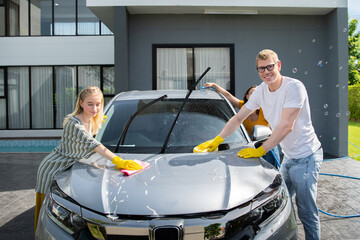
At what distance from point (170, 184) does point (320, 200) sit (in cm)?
333

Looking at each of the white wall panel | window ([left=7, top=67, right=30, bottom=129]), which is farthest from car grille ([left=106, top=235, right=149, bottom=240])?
window ([left=7, top=67, right=30, bottom=129])

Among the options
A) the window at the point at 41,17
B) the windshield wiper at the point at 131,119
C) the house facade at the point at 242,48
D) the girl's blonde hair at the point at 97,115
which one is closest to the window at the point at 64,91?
the window at the point at 41,17

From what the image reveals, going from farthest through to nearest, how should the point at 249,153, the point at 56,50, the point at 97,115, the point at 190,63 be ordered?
the point at 56,50 → the point at 190,63 → the point at 97,115 → the point at 249,153

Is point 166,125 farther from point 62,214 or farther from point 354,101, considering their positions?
point 354,101

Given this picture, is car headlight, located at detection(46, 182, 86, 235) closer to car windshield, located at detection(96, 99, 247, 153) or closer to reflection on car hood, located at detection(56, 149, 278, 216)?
reflection on car hood, located at detection(56, 149, 278, 216)

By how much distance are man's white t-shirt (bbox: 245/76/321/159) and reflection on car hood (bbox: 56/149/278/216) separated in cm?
42

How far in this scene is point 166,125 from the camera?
9.01ft

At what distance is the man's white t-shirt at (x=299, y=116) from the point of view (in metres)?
2.34

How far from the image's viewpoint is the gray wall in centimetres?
762

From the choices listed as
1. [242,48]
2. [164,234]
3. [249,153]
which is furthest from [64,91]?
[164,234]

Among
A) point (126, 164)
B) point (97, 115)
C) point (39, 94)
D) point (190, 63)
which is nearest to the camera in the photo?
point (126, 164)

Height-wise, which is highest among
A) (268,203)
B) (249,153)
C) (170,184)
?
(249,153)

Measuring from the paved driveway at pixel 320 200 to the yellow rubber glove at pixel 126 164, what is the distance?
1948mm

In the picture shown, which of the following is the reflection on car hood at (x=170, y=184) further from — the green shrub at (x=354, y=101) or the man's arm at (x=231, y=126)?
the green shrub at (x=354, y=101)
